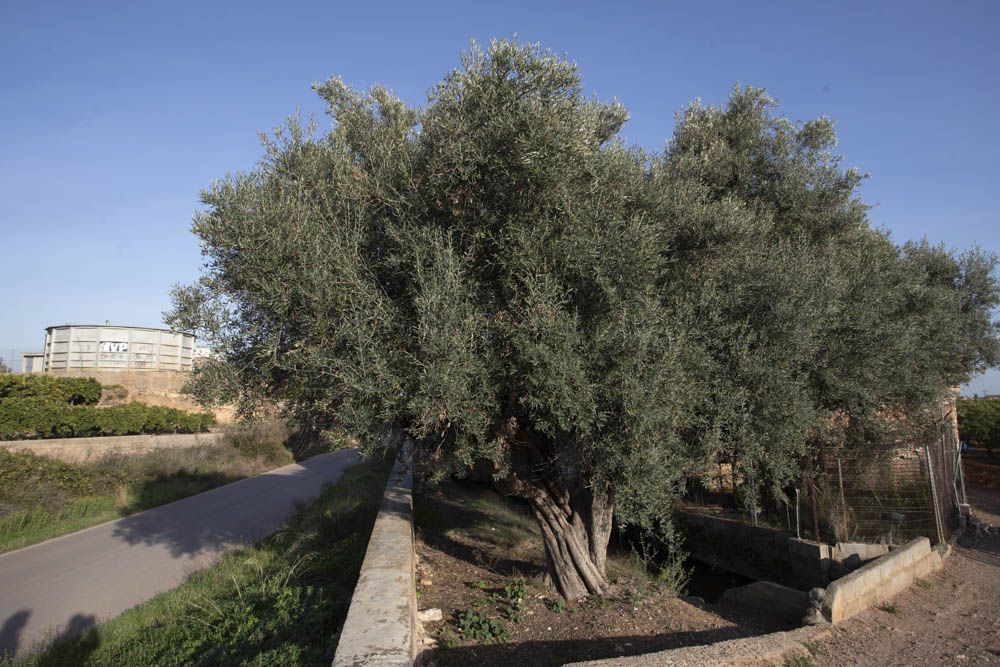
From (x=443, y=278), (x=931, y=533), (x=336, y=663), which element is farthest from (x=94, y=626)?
(x=931, y=533)

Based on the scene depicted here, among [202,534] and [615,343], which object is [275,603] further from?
[202,534]

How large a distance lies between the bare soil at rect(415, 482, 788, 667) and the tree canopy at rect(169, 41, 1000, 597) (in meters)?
0.56

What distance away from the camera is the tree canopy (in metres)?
5.43

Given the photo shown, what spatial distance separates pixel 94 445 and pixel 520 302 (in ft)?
73.6

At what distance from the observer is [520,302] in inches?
237

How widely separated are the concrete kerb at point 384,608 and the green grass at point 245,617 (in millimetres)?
471

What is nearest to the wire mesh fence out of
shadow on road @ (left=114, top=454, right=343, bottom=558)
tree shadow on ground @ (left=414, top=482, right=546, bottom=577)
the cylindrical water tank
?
tree shadow on ground @ (left=414, top=482, right=546, bottom=577)

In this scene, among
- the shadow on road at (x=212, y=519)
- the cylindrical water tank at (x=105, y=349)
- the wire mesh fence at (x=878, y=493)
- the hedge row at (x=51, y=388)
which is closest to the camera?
the wire mesh fence at (x=878, y=493)

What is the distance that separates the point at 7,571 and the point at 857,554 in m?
15.2

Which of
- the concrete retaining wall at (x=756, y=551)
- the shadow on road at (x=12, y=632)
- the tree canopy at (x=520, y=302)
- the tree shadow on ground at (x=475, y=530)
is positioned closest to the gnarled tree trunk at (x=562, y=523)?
the tree canopy at (x=520, y=302)

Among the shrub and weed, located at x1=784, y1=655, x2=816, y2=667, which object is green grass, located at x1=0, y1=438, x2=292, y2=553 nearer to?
the shrub

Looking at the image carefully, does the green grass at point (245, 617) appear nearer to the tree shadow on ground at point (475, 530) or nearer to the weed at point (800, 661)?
the tree shadow on ground at point (475, 530)

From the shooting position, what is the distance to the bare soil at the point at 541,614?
5.78 meters

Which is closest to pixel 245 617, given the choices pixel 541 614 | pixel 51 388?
pixel 541 614
